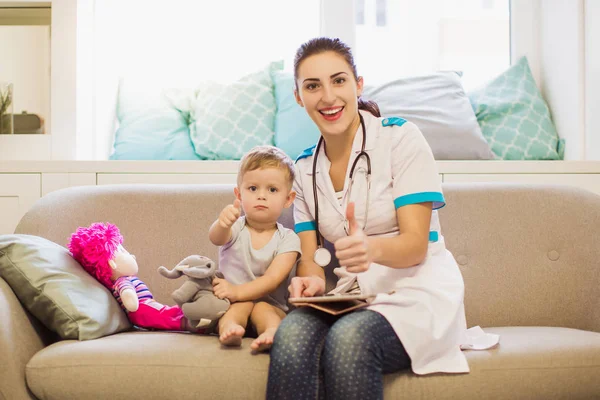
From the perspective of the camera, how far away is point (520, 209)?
83.7 inches

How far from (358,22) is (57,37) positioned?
1334 millimetres

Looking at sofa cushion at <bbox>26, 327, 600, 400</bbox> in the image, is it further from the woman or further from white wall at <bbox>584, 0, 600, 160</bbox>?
white wall at <bbox>584, 0, 600, 160</bbox>

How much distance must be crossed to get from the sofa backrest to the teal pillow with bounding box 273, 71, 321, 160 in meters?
0.57

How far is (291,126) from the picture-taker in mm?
2695

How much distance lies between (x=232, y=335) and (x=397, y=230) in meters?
0.51

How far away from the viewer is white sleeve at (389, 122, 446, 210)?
1.62m

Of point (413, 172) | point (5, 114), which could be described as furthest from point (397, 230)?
point (5, 114)

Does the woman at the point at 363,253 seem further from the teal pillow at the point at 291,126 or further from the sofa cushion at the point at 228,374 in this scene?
the teal pillow at the point at 291,126

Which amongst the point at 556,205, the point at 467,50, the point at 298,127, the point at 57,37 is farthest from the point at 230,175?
the point at 467,50

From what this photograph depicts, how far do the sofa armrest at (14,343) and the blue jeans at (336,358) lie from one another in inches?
23.1

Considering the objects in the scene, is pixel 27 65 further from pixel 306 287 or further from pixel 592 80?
pixel 592 80

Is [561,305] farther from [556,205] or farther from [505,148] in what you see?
[505,148]

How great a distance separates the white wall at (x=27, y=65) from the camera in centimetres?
278

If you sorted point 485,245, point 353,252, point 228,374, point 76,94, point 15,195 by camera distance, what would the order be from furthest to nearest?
1. point 76,94
2. point 15,195
3. point 485,245
4. point 228,374
5. point 353,252
